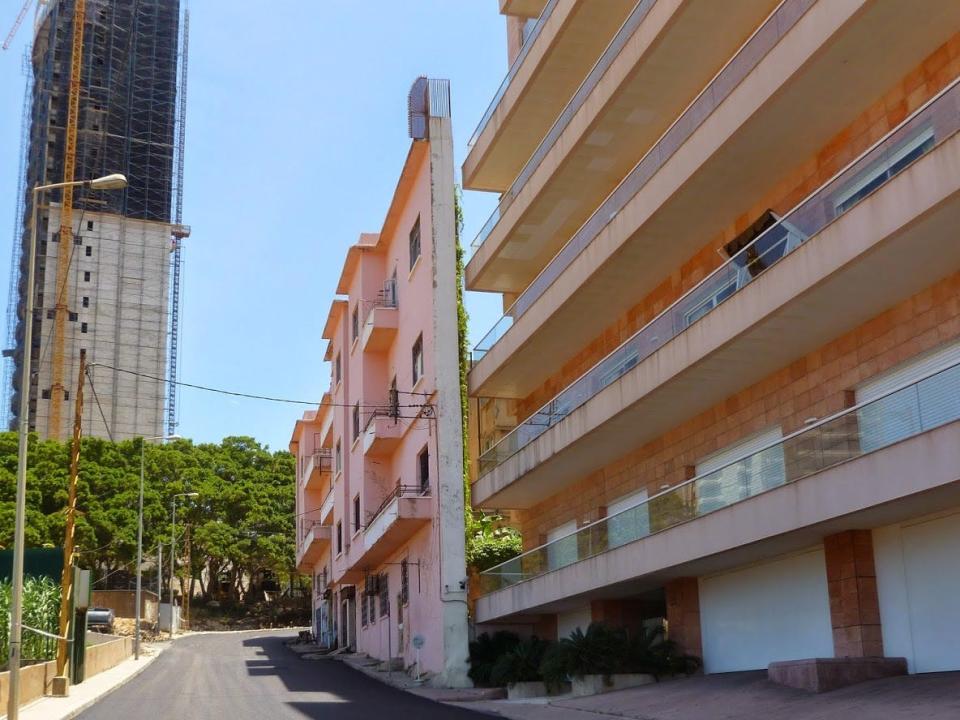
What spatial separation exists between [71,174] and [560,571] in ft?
312

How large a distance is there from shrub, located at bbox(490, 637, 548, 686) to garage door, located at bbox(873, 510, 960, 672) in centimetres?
993

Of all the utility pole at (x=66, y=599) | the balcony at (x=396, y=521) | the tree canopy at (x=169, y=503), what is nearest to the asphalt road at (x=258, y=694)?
the utility pole at (x=66, y=599)

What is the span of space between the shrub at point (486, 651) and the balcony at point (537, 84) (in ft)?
40.3

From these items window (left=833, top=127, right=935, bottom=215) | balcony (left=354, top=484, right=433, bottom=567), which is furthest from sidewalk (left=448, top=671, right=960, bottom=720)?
balcony (left=354, top=484, right=433, bottom=567)

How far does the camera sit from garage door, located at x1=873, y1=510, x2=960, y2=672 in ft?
52.7

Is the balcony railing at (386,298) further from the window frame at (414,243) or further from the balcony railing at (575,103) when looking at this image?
the balcony railing at (575,103)

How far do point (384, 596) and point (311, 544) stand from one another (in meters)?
17.4

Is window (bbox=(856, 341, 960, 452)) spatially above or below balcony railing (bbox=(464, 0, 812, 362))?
below

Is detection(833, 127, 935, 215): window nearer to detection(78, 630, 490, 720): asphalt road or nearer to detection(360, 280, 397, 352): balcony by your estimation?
detection(78, 630, 490, 720): asphalt road

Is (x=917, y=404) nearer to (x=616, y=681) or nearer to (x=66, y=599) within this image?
(x=616, y=681)

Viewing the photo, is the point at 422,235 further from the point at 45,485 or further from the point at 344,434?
the point at 45,485

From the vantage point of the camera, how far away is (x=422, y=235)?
110 ft

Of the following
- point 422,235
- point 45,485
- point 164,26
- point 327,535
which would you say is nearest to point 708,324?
point 422,235

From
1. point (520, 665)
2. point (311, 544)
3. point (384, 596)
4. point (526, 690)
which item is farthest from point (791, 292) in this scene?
point (311, 544)
